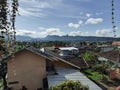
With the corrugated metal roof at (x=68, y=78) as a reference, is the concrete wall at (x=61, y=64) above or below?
above

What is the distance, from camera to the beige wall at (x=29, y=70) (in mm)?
24500

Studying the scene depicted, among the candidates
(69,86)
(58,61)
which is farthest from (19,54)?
(69,86)

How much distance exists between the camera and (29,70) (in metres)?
24.8

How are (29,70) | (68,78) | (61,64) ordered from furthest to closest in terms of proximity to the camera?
(61,64), (29,70), (68,78)

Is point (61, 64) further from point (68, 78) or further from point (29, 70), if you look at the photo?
point (68, 78)

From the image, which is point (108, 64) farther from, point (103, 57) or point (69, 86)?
point (69, 86)

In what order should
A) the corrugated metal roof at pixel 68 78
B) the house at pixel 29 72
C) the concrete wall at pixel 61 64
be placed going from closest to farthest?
the corrugated metal roof at pixel 68 78
the house at pixel 29 72
the concrete wall at pixel 61 64

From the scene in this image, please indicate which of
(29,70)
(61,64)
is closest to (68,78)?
(29,70)

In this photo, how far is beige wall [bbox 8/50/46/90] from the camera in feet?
80.4

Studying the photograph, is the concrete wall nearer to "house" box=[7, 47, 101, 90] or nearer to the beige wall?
"house" box=[7, 47, 101, 90]

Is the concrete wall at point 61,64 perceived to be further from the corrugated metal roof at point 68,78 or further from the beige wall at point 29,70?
Result: the beige wall at point 29,70

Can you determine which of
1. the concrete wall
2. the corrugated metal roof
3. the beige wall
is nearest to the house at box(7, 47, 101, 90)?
the beige wall

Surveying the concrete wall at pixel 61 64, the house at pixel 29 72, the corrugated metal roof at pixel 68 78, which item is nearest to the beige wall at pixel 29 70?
the house at pixel 29 72

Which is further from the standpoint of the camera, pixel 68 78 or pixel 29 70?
pixel 29 70
